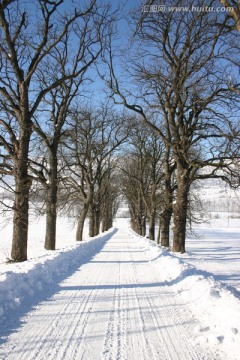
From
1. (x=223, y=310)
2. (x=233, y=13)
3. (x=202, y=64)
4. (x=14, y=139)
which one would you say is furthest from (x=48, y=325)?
(x=202, y=64)

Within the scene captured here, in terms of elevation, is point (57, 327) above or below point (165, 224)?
below

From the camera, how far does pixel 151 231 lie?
26469 millimetres

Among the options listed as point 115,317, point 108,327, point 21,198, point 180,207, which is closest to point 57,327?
point 108,327

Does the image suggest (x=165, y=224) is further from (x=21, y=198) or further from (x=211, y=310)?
(x=211, y=310)

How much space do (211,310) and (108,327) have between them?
5.59 feet

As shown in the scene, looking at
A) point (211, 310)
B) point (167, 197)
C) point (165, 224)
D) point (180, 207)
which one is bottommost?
point (211, 310)

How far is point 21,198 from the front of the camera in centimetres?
973

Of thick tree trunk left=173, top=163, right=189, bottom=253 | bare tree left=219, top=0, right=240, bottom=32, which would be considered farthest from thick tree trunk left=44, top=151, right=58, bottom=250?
bare tree left=219, top=0, right=240, bottom=32

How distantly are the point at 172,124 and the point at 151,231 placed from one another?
1399cm

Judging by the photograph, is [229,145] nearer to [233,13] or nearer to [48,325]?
[233,13]

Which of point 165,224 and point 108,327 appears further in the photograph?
point 165,224

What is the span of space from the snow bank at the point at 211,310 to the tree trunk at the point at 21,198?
4982mm

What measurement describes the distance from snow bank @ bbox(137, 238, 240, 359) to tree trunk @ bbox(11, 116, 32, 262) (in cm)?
498

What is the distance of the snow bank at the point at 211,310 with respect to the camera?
3.85 meters
